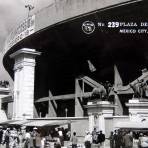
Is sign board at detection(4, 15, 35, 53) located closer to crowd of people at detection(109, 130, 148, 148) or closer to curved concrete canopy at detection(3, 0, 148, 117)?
curved concrete canopy at detection(3, 0, 148, 117)

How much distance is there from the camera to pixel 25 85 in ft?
156

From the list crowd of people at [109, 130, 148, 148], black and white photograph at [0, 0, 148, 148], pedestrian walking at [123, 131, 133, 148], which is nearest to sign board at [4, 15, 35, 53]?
black and white photograph at [0, 0, 148, 148]

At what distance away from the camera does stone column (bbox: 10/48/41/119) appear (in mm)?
47406

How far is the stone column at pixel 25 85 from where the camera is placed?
156 ft

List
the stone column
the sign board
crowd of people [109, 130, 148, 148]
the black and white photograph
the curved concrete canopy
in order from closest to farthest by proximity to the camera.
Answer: crowd of people [109, 130, 148, 148]
the black and white photograph
the curved concrete canopy
the stone column
the sign board

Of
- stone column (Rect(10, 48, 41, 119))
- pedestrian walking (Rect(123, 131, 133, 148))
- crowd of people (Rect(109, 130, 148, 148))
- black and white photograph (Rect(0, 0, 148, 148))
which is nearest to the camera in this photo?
crowd of people (Rect(109, 130, 148, 148))

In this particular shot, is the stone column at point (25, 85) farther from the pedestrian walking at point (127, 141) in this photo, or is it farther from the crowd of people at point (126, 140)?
the pedestrian walking at point (127, 141)

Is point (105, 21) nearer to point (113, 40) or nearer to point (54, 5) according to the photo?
point (113, 40)

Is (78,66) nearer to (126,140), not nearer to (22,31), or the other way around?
(22,31)

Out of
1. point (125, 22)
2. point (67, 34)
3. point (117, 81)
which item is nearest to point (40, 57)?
point (67, 34)

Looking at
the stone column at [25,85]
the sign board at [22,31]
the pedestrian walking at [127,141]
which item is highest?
the sign board at [22,31]

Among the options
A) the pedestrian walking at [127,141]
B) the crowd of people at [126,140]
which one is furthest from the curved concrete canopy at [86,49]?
the pedestrian walking at [127,141]

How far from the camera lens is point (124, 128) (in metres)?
22.4

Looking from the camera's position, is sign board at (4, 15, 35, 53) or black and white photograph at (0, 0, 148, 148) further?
sign board at (4, 15, 35, 53)
